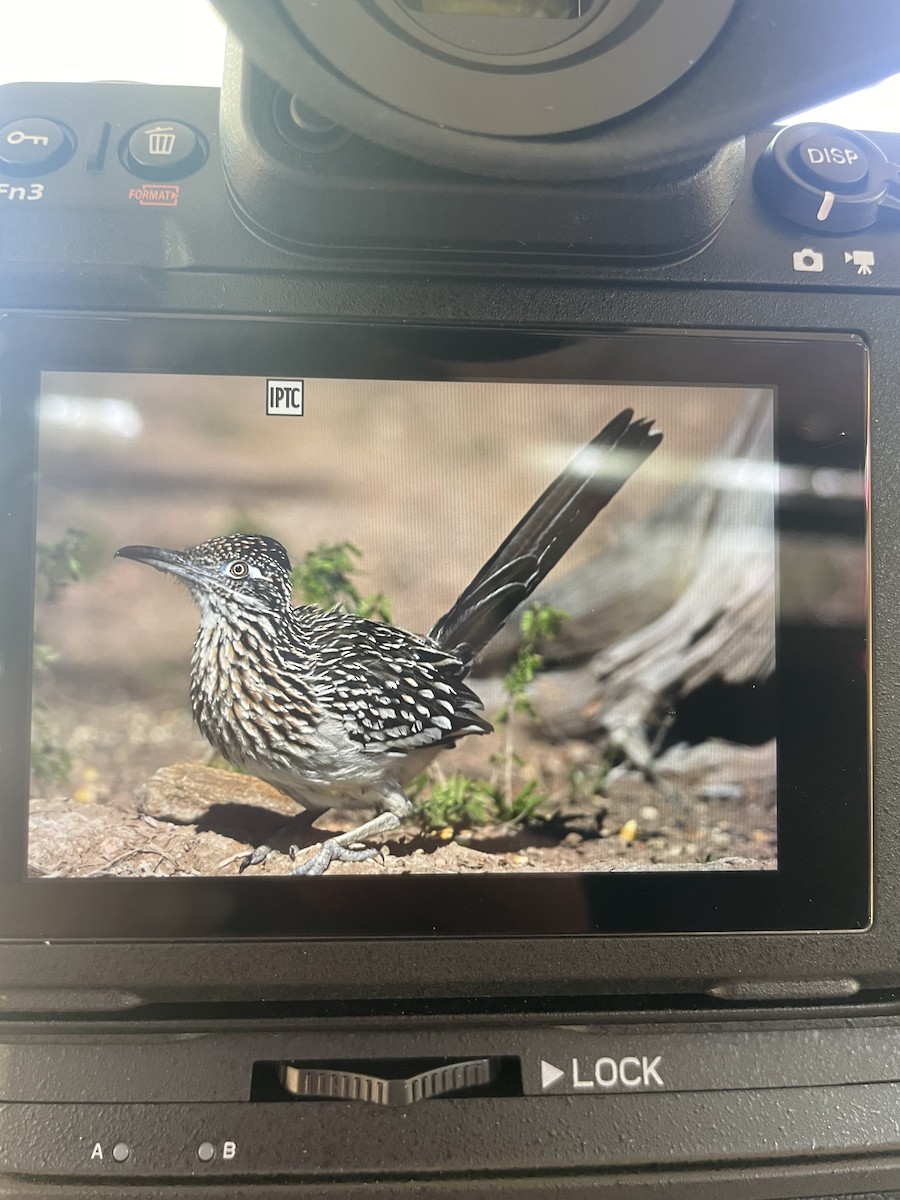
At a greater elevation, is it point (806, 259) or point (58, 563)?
point (806, 259)

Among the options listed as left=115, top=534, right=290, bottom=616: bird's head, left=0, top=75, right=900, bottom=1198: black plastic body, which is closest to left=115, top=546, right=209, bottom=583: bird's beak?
left=115, top=534, right=290, bottom=616: bird's head

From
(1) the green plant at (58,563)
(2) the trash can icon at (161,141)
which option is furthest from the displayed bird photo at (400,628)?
(2) the trash can icon at (161,141)

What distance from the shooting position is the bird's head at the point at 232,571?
0.39 m

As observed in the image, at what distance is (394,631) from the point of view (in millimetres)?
394

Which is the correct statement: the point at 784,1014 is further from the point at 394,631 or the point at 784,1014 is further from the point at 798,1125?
the point at 394,631

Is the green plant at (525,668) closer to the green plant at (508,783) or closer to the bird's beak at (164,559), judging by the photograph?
the green plant at (508,783)

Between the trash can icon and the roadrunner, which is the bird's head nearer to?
the roadrunner

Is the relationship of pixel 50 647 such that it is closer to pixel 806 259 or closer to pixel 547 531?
pixel 547 531

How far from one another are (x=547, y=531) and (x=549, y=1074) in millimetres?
241

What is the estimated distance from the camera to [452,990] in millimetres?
386

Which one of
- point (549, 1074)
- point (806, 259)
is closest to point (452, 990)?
point (549, 1074)

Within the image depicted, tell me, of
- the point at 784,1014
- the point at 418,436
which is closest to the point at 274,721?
the point at 418,436

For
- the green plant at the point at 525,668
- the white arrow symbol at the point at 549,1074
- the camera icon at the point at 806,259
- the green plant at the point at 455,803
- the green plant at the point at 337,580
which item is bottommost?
the white arrow symbol at the point at 549,1074

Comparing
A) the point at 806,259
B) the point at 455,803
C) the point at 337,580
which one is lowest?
the point at 455,803
